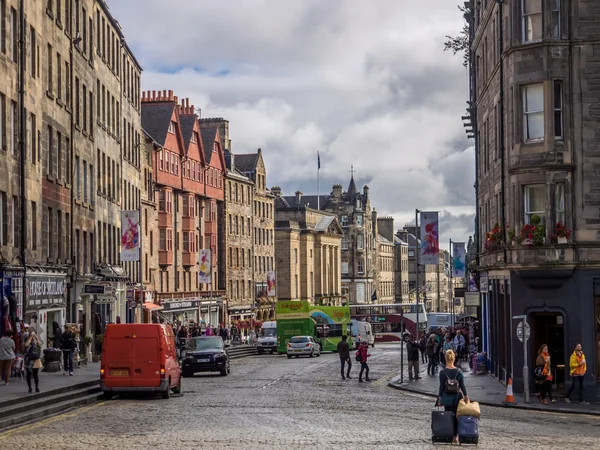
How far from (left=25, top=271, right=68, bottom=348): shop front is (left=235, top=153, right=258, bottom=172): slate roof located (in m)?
72.0

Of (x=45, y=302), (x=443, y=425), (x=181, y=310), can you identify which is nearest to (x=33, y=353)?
(x=45, y=302)

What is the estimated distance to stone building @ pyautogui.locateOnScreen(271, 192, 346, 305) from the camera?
13588 cm

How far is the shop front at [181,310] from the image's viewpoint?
8519 cm

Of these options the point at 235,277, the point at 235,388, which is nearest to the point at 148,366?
the point at 235,388

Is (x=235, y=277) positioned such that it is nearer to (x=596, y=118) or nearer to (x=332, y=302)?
(x=332, y=302)

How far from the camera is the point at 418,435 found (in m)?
23.0

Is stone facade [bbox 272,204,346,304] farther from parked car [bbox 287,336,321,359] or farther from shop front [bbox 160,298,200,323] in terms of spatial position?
parked car [bbox 287,336,321,359]

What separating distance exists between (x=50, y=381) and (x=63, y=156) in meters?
15.2

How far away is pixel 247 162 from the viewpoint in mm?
121438

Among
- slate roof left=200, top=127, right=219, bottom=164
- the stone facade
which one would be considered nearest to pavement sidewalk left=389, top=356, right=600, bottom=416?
slate roof left=200, top=127, right=219, bottom=164

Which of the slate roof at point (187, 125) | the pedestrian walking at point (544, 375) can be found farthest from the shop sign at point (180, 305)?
the pedestrian walking at point (544, 375)

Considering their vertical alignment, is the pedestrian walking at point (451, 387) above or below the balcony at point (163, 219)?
below

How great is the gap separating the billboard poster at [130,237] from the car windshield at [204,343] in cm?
630

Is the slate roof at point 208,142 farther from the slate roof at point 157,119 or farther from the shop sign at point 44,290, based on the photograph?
the shop sign at point 44,290
